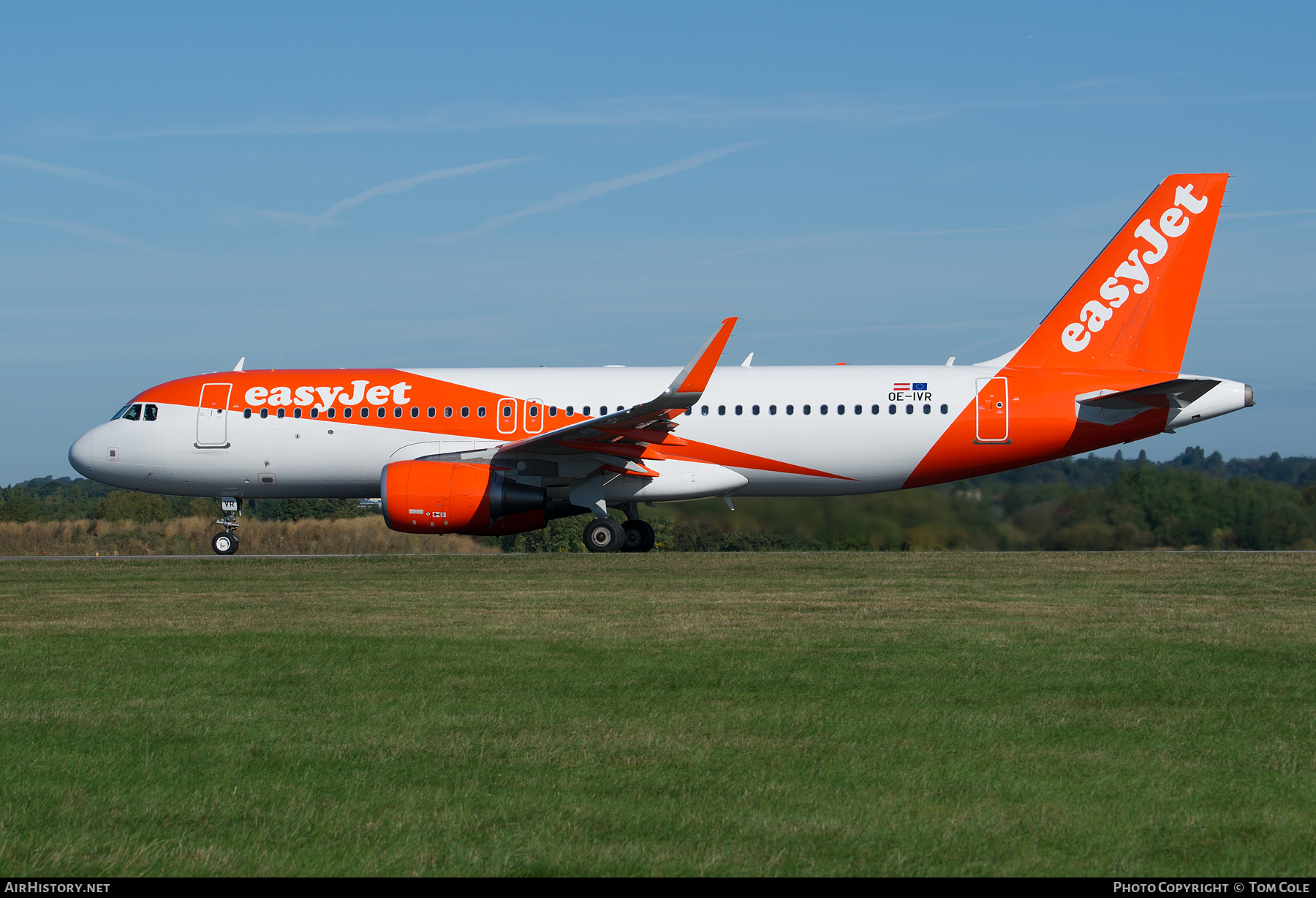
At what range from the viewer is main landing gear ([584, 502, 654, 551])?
72.3ft

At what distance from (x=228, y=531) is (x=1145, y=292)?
18053 mm

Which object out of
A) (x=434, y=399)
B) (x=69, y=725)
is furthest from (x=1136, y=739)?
(x=434, y=399)

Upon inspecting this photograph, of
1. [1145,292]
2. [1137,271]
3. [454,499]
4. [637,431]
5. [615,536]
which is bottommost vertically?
[615,536]

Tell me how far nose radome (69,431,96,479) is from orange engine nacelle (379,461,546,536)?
735cm

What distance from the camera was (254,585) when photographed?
54.3ft

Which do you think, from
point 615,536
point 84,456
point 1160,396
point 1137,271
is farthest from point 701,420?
point 84,456

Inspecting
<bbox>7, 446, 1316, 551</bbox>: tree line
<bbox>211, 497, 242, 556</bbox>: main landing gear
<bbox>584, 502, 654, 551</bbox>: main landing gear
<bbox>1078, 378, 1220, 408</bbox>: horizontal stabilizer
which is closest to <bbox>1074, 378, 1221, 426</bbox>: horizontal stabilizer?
<bbox>1078, 378, 1220, 408</bbox>: horizontal stabilizer

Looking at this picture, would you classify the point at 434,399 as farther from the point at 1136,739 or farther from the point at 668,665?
the point at 1136,739

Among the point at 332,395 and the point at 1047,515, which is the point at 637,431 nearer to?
the point at 332,395

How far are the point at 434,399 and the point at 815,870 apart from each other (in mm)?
19107

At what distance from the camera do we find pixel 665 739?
6.44 m

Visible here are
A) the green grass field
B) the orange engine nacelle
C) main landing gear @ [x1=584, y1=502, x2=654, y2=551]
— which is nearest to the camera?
the green grass field

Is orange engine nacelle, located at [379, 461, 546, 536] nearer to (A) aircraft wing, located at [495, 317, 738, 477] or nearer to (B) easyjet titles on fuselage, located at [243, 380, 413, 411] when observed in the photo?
(A) aircraft wing, located at [495, 317, 738, 477]

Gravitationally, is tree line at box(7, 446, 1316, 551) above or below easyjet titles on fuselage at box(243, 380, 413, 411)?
below
